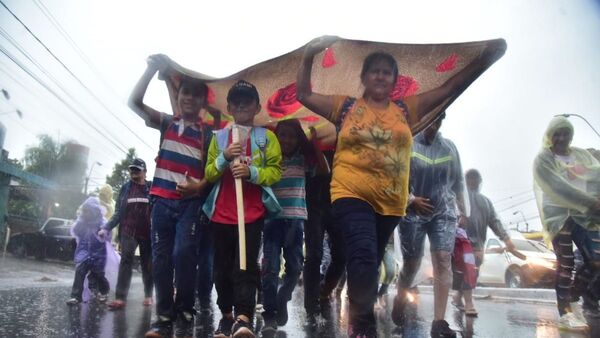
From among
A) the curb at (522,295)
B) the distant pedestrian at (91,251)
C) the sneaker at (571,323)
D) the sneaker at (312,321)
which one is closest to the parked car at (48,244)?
the distant pedestrian at (91,251)

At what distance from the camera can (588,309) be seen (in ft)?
19.0

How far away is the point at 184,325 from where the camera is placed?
420 cm

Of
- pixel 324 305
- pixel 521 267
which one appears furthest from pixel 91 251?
pixel 521 267

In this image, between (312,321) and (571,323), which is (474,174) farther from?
(312,321)

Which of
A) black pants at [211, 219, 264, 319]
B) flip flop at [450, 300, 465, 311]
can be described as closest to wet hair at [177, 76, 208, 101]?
black pants at [211, 219, 264, 319]

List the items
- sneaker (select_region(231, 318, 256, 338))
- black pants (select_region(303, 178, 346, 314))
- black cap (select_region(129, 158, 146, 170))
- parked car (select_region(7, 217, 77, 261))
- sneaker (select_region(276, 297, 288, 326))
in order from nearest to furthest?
sneaker (select_region(231, 318, 256, 338)) → sneaker (select_region(276, 297, 288, 326)) → black pants (select_region(303, 178, 346, 314)) → black cap (select_region(129, 158, 146, 170)) → parked car (select_region(7, 217, 77, 261))

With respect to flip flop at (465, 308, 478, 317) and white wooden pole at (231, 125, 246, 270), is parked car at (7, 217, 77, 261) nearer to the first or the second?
flip flop at (465, 308, 478, 317)

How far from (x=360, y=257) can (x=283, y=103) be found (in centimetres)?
179

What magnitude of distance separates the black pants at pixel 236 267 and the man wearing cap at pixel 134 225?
9.65 feet

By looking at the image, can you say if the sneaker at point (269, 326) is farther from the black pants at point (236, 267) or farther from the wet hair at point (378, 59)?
the wet hair at point (378, 59)

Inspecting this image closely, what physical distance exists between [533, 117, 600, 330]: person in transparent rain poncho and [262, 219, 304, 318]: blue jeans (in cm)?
271

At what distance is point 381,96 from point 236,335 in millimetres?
1836

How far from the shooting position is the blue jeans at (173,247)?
3.78 metres

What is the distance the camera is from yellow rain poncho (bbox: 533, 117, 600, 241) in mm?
5094
